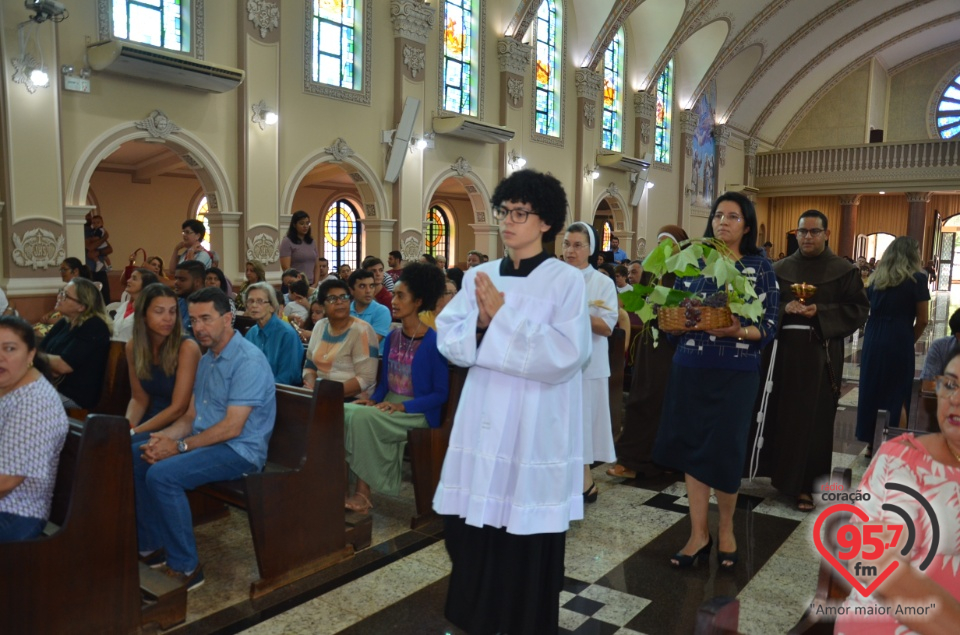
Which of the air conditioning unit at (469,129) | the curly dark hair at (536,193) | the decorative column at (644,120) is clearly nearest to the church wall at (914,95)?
the decorative column at (644,120)

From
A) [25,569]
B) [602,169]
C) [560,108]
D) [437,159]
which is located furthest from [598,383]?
[602,169]

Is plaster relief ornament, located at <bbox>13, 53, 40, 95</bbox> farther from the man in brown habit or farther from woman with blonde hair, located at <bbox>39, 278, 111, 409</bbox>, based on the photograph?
the man in brown habit

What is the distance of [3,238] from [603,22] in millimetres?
11918

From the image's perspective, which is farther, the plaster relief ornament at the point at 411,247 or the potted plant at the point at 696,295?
the plaster relief ornament at the point at 411,247

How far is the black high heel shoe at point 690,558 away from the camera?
11.2 feet

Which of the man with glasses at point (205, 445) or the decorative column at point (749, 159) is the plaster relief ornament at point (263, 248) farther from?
the decorative column at point (749, 159)

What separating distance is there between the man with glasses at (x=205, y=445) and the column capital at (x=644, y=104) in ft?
52.5

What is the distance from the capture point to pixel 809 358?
4090mm

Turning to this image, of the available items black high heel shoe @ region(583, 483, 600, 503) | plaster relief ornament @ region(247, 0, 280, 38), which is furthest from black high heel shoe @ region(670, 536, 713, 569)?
plaster relief ornament @ region(247, 0, 280, 38)

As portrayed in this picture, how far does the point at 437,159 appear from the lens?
12711 mm

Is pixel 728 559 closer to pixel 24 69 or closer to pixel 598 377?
pixel 598 377

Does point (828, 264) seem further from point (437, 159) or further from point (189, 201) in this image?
point (189, 201)

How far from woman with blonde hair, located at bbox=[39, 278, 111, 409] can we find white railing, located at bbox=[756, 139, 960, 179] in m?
22.6

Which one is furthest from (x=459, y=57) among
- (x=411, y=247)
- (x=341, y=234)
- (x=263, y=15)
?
(x=341, y=234)
